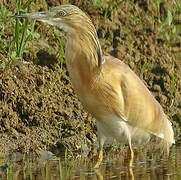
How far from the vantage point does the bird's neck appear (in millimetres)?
9320

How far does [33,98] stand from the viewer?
10844mm

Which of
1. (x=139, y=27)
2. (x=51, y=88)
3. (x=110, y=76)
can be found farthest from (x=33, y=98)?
(x=139, y=27)

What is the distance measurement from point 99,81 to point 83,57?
0.28 metres

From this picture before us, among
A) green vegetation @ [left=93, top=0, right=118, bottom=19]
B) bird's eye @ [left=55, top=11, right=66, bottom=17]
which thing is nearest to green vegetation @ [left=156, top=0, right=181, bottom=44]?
green vegetation @ [left=93, top=0, right=118, bottom=19]

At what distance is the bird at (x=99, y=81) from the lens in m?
9.33

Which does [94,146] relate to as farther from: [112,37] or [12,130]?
[112,37]

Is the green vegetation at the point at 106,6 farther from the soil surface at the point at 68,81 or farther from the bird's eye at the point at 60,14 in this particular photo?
the bird's eye at the point at 60,14

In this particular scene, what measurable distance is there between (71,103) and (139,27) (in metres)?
2.04

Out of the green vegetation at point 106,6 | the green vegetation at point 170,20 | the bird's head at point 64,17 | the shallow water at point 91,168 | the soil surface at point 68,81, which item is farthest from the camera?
the green vegetation at point 170,20

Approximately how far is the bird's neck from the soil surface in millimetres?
1379

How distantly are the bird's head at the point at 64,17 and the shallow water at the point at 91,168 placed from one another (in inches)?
55.2

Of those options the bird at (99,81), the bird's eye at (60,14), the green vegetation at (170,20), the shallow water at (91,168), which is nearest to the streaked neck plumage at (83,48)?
the bird at (99,81)

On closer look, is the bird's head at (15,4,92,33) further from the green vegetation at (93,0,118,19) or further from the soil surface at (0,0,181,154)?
the green vegetation at (93,0,118,19)

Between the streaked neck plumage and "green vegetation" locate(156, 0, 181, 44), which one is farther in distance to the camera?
"green vegetation" locate(156, 0, 181, 44)
